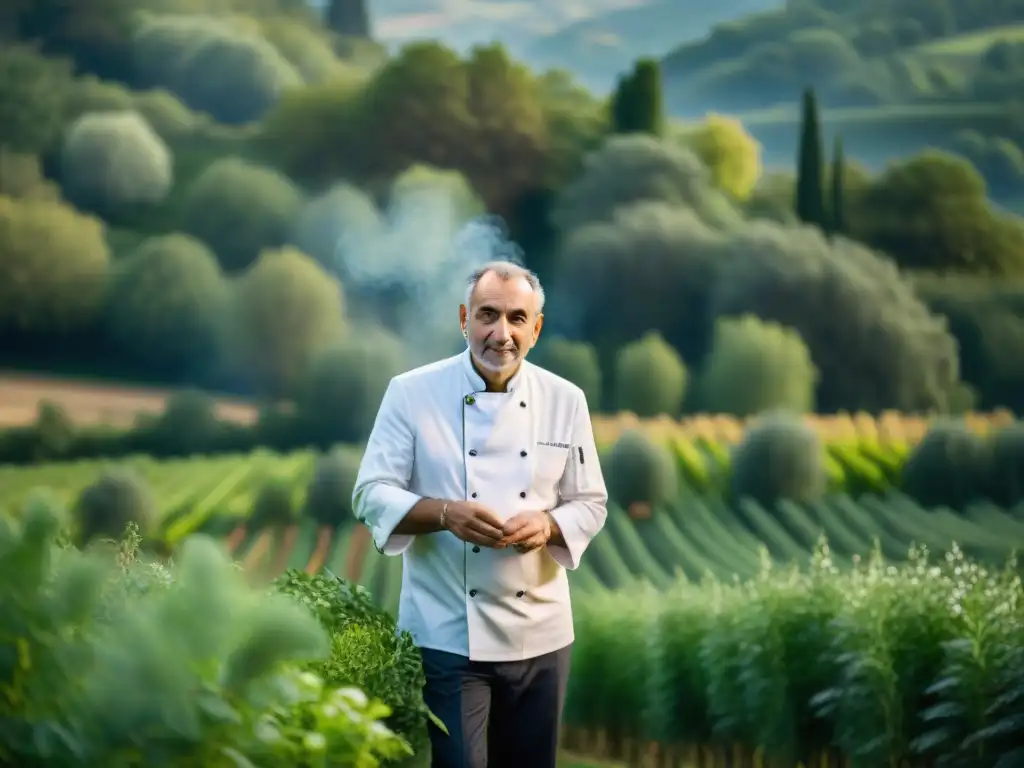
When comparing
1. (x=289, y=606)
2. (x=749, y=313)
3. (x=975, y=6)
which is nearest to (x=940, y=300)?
(x=749, y=313)

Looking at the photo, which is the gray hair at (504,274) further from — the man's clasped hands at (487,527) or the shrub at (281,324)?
the shrub at (281,324)

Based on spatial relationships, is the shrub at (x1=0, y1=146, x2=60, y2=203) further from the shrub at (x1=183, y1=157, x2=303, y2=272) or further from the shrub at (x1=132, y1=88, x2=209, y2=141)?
the shrub at (x1=183, y1=157, x2=303, y2=272)

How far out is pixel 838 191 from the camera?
44.5ft

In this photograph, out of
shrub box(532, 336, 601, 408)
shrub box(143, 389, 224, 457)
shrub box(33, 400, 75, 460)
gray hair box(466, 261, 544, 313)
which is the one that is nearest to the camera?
gray hair box(466, 261, 544, 313)

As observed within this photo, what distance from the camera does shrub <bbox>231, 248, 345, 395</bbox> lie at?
1297cm

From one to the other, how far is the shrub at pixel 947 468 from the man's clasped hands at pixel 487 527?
1000 centimetres

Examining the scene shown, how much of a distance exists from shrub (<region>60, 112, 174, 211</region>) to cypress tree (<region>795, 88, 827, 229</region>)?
5907 mm

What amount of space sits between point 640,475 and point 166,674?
10560mm

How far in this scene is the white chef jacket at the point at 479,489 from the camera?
2752 mm

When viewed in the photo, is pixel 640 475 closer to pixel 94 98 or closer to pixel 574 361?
pixel 574 361

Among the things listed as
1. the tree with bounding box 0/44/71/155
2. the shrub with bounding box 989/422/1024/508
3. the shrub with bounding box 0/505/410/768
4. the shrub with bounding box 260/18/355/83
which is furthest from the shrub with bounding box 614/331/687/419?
the shrub with bounding box 0/505/410/768

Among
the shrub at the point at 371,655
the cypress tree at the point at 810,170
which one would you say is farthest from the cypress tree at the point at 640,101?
the shrub at the point at 371,655

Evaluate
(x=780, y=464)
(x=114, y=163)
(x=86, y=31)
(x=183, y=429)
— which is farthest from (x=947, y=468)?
(x=86, y=31)

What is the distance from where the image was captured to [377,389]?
12.7 metres
